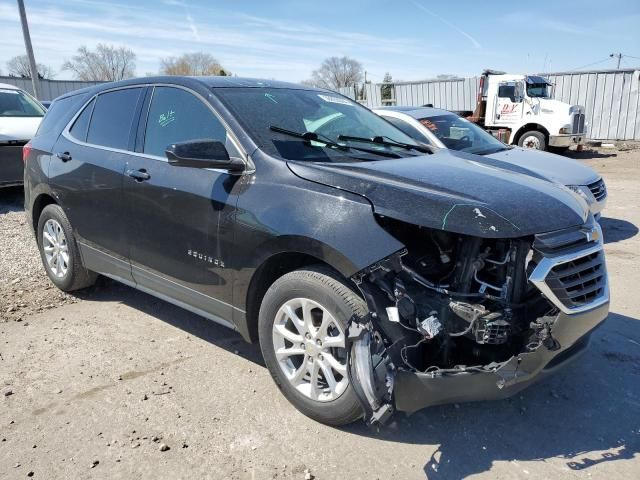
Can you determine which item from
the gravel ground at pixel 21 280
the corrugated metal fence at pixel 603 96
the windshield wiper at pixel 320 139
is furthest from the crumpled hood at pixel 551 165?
the corrugated metal fence at pixel 603 96

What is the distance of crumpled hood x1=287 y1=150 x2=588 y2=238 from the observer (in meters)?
2.54

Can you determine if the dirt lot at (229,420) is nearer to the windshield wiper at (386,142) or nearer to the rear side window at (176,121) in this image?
the rear side window at (176,121)

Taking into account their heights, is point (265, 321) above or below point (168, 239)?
below

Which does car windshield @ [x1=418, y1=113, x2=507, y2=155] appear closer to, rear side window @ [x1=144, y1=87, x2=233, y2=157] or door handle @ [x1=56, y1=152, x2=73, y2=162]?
rear side window @ [x1=144, y1=87, x2=233, y2=157]

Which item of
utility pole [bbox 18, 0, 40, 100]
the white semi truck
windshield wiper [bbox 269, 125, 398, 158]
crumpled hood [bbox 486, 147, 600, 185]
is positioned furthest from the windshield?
utility pole [bbox 18, 0, 40, 100]

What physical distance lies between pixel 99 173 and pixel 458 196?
2823 millimetres

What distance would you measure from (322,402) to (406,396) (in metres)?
0.54

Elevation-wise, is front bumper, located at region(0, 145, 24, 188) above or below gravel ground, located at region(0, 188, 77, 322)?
above

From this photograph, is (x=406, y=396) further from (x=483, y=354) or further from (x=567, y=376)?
(x=567, y=376)

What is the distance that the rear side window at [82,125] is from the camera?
452cm

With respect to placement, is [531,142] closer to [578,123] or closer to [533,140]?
[533,140]

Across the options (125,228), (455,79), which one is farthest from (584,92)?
Answer: (125,228)

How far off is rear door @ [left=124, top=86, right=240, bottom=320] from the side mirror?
0.31ft

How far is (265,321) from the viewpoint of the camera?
3.11 metres
